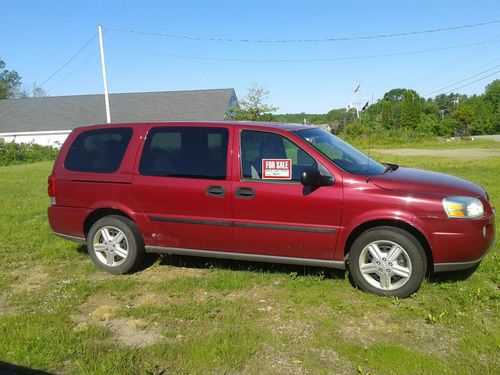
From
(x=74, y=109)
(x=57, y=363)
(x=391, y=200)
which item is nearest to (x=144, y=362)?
(x=57, y=363)

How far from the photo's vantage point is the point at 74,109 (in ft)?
142

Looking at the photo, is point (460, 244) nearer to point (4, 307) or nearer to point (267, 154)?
point (267, 154)

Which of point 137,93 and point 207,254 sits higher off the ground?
point 137,93

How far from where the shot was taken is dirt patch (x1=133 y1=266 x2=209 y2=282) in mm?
5156

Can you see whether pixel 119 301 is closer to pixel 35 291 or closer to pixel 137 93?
pixel 35 291

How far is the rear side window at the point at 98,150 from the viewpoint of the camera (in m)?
5.25

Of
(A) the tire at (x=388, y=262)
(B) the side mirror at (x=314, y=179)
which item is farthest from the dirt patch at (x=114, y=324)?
(A) the tire at (x=388, y=262)

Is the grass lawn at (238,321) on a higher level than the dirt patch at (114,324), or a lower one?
higher

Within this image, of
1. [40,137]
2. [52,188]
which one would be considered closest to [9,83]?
[40,137]

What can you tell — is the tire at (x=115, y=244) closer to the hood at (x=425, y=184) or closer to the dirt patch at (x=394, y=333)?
the dirt patch at (x=394, y=333)

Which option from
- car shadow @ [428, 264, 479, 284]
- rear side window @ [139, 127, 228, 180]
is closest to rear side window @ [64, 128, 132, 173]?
rear side window @ [139, 127, 228, 180]

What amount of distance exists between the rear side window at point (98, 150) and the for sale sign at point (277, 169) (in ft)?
5.58

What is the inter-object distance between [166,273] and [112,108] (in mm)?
39732

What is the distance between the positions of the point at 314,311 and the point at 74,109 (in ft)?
143
